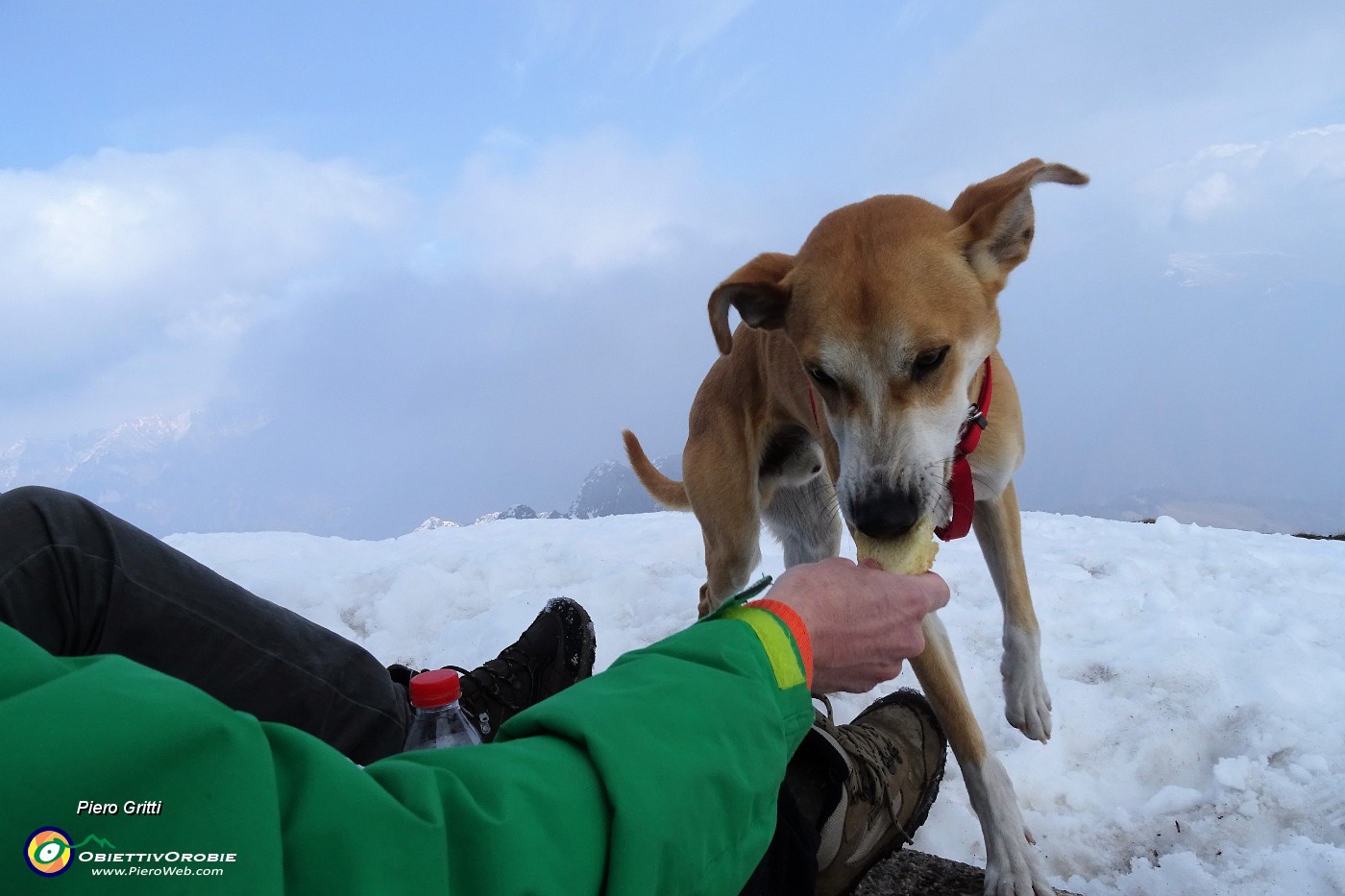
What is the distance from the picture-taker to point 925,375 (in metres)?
2.44

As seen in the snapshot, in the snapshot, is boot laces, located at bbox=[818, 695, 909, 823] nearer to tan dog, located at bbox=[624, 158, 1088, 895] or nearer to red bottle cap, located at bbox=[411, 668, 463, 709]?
tan dog, located at bbox=[624, 158, 1088, 895]

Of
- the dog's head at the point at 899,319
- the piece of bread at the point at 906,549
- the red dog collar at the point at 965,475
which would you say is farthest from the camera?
the red dog collar at the point at 965,475

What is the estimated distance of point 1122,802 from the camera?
261cm

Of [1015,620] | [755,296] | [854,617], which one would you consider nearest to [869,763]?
[854,617]

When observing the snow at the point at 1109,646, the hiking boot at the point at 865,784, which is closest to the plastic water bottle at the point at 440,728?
the hiking boot at the point at 865,784

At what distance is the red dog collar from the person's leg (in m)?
1.92

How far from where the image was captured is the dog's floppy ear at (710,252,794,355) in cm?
278

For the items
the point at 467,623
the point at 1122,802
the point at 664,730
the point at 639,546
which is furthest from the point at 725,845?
the point at 639,546

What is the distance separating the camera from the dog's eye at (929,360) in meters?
2.41

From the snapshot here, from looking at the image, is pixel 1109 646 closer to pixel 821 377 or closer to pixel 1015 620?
pixel 1015 620

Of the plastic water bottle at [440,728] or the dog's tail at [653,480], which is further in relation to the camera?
the dog's tail at [653,480]

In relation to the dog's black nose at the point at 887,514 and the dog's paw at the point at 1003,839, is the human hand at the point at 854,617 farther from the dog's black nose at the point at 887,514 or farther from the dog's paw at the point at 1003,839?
the dog's paw at the point at 1003,839

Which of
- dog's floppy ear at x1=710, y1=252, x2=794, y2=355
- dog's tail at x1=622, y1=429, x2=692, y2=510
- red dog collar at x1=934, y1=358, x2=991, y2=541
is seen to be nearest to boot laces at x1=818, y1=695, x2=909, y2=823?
red dog collar at x1=934, y1=358, x2=991, y2=541

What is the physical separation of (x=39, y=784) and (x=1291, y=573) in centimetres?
570
